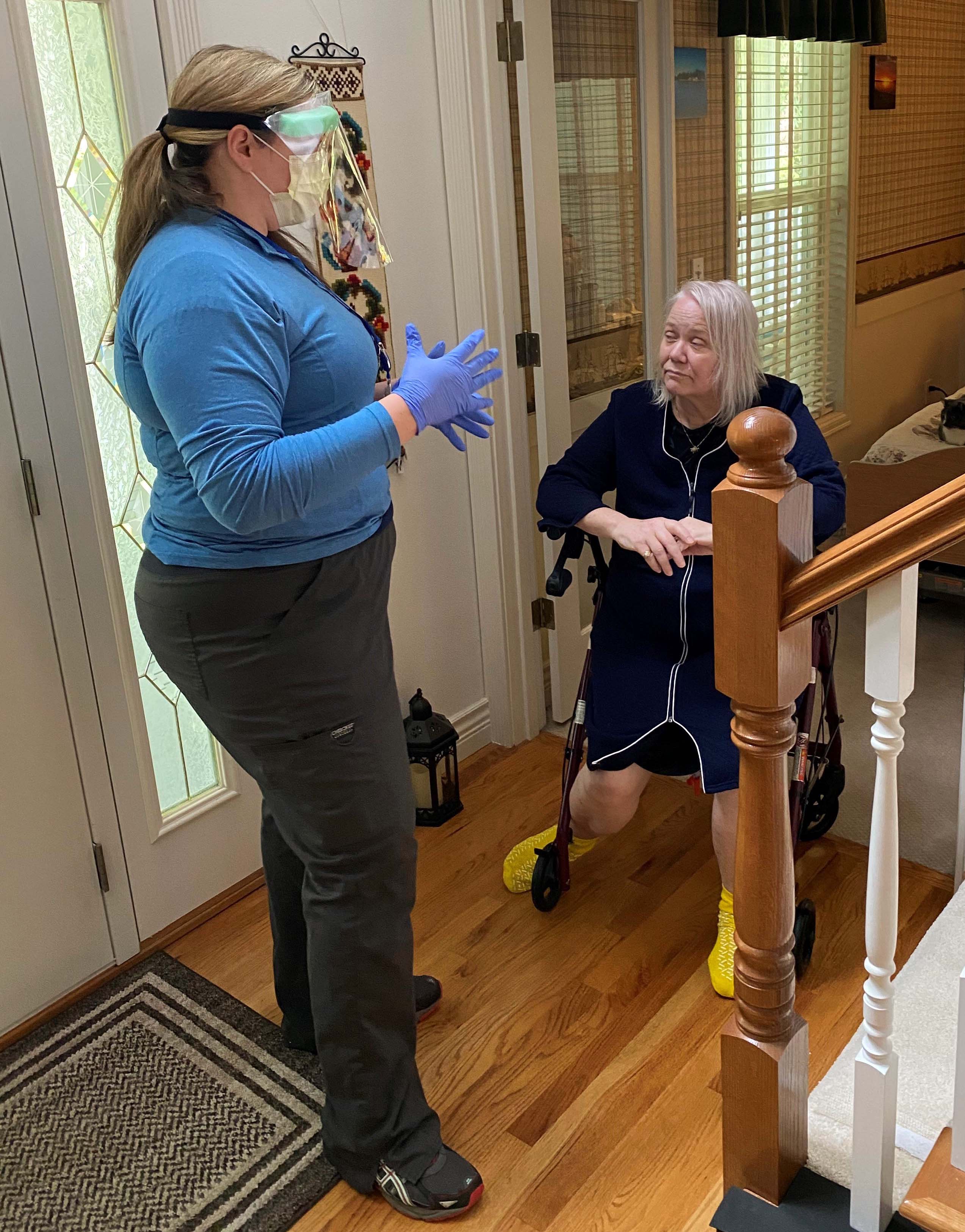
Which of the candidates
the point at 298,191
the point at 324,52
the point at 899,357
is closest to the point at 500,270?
the point at 324,52

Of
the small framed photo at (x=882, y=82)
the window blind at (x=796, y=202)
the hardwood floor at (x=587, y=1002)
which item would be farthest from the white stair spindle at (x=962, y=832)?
the small framed photo at (x=882, y=82)

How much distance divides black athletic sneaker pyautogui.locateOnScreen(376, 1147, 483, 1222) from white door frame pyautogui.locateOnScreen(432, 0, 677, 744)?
57.2 inches

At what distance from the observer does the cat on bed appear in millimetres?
3770

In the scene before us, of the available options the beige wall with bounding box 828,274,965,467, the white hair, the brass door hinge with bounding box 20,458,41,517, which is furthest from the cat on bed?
the brass door hinge with bounding box 20,458,41,517

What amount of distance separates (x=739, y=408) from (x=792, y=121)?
7.76 ft

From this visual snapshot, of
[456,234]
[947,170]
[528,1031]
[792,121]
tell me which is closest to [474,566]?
[456,234]

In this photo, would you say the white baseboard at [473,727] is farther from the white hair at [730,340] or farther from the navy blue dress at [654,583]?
the white hair at [730,340]

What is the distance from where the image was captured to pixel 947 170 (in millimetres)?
5281

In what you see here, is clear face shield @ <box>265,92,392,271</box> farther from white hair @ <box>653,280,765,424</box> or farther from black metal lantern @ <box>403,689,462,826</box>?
Answer: black metal lantern @ <box>403,689,462,826</box>

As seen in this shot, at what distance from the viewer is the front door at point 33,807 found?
1996 millimetres

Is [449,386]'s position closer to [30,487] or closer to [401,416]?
[401,416]

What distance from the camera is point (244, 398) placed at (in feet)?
4.42

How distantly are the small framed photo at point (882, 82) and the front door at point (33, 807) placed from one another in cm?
376

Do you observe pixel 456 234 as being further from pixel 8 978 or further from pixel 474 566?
pixel 8 978
